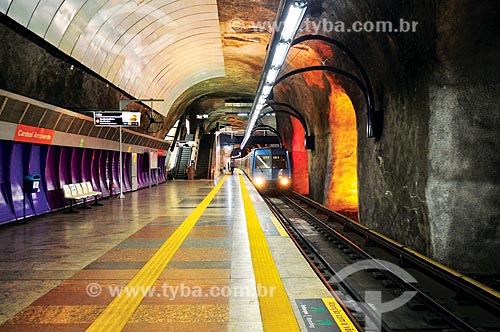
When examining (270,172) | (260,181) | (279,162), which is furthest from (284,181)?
(260,181)

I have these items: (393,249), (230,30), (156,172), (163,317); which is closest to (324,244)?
(393,249)

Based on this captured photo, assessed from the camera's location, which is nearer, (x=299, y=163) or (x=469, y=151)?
(x=469, y=151)

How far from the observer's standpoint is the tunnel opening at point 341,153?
525 inches

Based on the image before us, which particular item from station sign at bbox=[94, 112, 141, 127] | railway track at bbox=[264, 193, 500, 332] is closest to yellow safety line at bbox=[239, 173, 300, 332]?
railway track at bbox=[264, 193, 500, 332]

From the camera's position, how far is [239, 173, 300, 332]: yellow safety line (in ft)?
11.4

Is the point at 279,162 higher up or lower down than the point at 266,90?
lower down

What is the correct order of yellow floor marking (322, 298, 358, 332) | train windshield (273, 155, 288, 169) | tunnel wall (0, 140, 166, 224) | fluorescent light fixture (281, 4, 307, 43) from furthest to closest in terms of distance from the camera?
train windshield (273, 155, 288, 169)
tunnel wall (0, 140, 166, 224)
fluorescent light fixture (281, 4, 307, 43)
yellow floor marking (322, 298, 358, 332)

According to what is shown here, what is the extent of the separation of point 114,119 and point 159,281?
30.1ft

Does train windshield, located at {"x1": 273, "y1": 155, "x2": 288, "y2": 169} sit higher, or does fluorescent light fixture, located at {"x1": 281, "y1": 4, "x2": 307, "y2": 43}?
fluorescent light fixture, located at {"x1": 281, "y1": 4, "x2": 307, "y2": 43}

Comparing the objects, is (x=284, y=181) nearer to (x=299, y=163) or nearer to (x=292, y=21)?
(x=299, y=163)

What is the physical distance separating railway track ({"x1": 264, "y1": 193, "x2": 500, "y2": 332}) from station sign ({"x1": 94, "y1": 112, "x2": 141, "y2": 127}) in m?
7.79

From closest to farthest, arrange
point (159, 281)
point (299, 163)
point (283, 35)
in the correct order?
point (159, 281)
point (283, 35)
point (299, 163)

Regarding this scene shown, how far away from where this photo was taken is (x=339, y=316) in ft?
12.0

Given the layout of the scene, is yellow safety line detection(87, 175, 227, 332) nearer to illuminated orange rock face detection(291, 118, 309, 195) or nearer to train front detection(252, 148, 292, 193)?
train front detection(252, 148, 292, 193)
